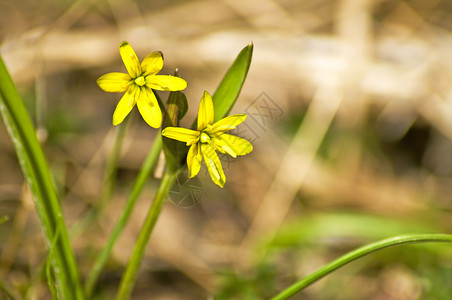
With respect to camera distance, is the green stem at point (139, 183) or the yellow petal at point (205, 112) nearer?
the yellow petal at point (205, 112)

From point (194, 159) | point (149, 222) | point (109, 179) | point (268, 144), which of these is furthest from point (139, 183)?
point (268, 144)

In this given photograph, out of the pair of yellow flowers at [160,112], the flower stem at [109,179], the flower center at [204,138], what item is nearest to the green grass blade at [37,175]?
the pair of yellow flowers at [160,112]

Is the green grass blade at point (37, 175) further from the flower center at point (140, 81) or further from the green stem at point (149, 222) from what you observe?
the flower center at point (140, 81)

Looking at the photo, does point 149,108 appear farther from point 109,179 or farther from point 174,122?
point 109,179

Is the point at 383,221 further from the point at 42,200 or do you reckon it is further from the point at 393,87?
the point at 42,200

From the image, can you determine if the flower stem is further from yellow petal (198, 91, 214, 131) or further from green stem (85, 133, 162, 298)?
yellow petal (198, 91, 214, 131)

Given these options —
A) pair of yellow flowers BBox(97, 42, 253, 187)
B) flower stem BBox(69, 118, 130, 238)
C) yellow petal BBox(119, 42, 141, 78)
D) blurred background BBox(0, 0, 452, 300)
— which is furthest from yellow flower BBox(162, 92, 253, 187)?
blurred background BBox(0, 0, 452, 300)

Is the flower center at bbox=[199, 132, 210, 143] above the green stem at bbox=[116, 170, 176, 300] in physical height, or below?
above
